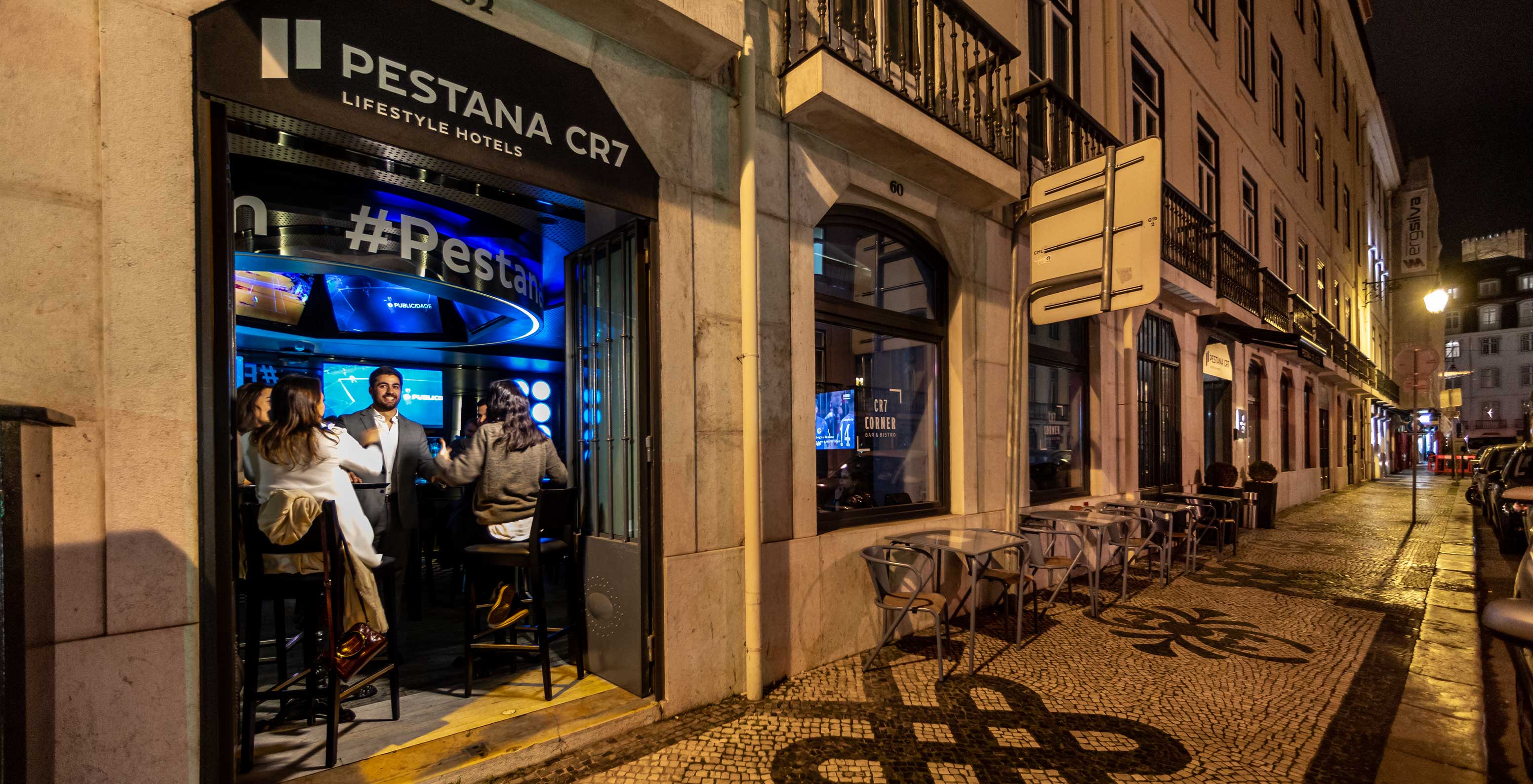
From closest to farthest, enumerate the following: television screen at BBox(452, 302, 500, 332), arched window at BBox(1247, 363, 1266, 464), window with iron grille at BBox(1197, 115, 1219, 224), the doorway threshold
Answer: the doorway threshold < television screen at BBox(452, 302, 500, 332) < window with iron grille at BBox(1197, 115, 1219, 224) < arched window at BBox(1247, 363, 1266, 464)

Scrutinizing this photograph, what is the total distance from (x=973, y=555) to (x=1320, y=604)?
461cm

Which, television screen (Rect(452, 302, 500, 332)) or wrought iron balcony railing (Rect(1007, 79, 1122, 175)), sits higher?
wrought iron balcony railing (Rect(1007, 79, 1122, 175))

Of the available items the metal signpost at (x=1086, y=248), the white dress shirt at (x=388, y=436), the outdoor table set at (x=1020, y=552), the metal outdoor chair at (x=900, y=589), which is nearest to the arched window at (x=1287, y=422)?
the outdoor table set at (x=1020, y=552)

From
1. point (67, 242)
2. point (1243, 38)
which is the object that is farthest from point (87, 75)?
point (1243, 38)

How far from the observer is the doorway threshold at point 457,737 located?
3.01 m

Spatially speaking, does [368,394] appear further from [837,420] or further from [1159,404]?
[1159,404]

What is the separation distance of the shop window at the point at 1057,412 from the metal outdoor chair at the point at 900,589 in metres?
2.34

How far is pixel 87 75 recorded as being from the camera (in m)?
2.31

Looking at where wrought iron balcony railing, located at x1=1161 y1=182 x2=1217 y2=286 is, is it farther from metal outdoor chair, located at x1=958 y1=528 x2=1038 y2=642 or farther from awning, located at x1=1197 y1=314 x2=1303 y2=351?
metal outdoor chair, located at x1=958 y1=528 x2=1038 y2=642

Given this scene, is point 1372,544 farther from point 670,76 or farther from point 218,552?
point 218,552

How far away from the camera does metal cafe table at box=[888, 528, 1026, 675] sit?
14.7 feet

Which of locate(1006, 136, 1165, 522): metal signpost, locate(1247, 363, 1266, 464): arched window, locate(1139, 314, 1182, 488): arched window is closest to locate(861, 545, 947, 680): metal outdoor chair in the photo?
locate(1006, 136, 1165, 522): metal signpost

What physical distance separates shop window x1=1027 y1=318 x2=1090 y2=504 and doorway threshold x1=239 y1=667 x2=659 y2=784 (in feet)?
16.2

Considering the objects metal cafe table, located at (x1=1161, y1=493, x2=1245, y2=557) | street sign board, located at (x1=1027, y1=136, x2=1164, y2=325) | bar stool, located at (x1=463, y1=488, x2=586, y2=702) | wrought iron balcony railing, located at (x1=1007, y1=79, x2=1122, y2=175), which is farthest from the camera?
metal cafe table, located at (x1=1161, y1=493, x2=1245, y2=557)
